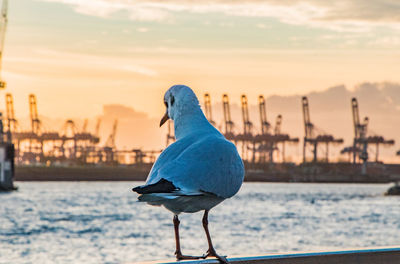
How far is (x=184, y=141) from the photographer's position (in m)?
3.41

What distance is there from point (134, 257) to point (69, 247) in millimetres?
4213

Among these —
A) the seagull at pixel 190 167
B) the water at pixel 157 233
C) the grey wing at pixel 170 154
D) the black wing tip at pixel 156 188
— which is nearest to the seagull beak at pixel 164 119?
the seagull at pixel 190 167

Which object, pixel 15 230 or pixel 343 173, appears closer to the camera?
pixel 15 230

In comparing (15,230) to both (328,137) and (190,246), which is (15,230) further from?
(328,137)

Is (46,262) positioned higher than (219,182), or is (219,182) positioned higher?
(219,182)

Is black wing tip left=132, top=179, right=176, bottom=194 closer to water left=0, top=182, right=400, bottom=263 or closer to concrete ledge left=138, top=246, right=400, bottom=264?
concrete ledge left=138, top=246, right=400, bottom=264

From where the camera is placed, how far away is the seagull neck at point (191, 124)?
3.45 meters

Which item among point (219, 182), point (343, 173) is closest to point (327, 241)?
point (219, 182)

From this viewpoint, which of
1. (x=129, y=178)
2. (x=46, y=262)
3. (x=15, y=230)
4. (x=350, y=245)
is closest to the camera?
(x=46, y=262)

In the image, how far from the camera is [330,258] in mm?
3352

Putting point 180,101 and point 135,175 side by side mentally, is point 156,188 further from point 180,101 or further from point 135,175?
point 135,175

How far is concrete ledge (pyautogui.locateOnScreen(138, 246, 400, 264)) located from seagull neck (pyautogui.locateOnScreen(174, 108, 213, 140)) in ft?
1.94

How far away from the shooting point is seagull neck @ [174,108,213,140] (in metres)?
3.45

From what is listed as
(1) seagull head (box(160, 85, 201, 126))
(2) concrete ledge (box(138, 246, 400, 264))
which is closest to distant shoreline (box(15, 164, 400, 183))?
(1) seagull head (box(160, 85, 201, 126))
